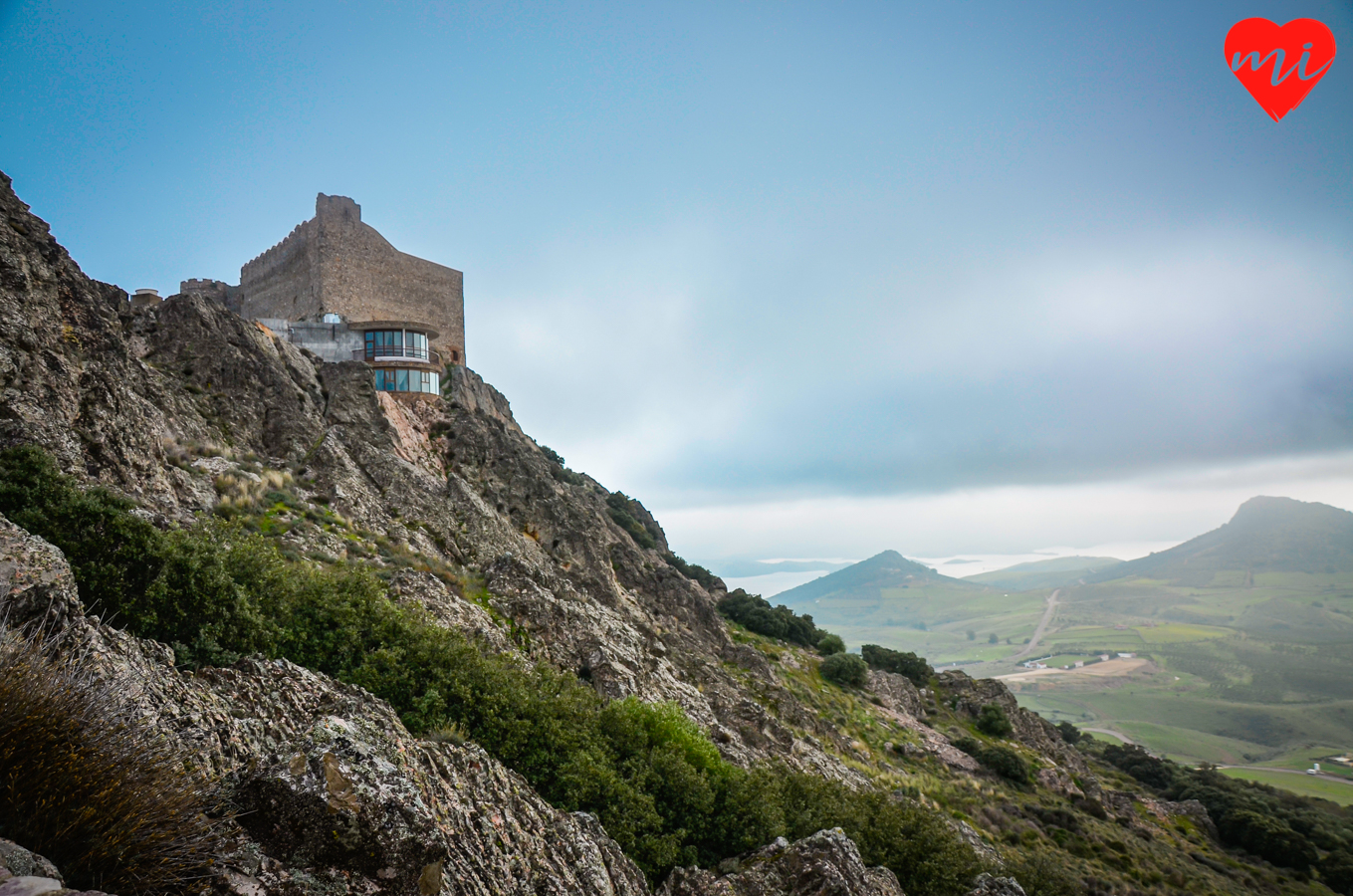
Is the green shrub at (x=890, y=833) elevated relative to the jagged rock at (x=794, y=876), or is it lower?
lower

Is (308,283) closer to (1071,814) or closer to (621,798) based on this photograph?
(621,798)

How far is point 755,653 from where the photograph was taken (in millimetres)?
46719

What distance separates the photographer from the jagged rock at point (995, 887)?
18422 millimetres

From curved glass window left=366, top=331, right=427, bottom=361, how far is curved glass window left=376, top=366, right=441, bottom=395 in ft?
4.66

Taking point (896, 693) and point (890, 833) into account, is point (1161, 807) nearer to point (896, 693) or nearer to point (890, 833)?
point (896, 693)

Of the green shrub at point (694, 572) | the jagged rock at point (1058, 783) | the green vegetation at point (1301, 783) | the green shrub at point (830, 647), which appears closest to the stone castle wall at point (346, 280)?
the green shrub at point (694, 572)

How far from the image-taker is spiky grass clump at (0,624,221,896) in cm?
511

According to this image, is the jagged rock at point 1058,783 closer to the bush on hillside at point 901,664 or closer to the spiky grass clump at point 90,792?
A: the bush on hillside at point 901,664

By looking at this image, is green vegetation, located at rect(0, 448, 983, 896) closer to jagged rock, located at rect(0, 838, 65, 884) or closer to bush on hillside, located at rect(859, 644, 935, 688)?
jagged rock, located at rect(0, 838, 65, 884)

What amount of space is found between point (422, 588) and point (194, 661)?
1039cm

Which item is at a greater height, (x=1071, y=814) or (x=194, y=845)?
(x=194, y=845)

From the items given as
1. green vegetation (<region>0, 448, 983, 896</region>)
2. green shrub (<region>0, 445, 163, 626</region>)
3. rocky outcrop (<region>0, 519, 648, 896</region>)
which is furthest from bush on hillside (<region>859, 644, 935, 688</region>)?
green shrub (<region>0, 445, 163, 626</region>)

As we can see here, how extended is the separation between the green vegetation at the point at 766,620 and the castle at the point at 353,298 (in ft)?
130

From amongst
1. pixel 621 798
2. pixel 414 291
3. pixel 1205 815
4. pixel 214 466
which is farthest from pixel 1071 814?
pixel 414 291
